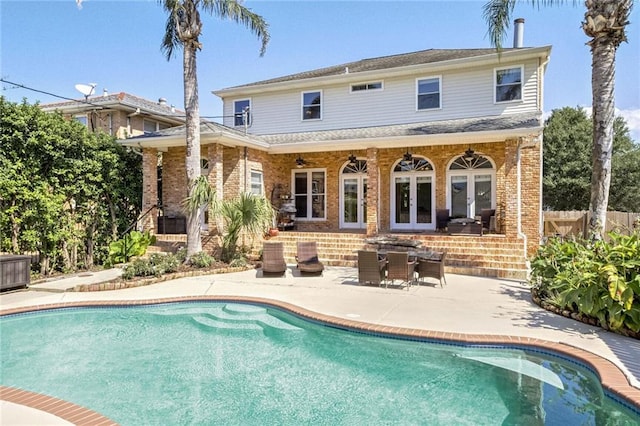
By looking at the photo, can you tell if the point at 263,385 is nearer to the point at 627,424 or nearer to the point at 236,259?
the point at 627,424

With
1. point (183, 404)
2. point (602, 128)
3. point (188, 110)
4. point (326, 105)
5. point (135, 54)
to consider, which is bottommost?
point (183, 404)

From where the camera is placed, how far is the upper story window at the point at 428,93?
1606cm

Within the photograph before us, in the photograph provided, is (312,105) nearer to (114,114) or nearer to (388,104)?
(388,104)

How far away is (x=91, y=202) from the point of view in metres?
12.8

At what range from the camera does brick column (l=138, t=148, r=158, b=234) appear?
14555 millimetres

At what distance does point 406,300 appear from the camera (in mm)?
8398

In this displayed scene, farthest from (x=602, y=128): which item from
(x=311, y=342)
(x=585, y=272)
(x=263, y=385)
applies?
(x=263, y=385)

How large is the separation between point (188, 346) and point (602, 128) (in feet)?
31.9

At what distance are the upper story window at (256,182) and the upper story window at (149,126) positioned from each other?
34.5 ft

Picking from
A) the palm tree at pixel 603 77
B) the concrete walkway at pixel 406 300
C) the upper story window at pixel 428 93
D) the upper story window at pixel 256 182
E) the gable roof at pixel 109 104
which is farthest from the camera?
the gable roof at pixel 109 104

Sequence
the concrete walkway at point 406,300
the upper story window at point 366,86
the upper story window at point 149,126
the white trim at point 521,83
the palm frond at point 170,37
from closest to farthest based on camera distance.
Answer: the concrete walkway at point 406,300 < the palm frond at point 170,37 < the white trim at point 521,83 < the upper story window at point 366,86 < the upper story window at point 149,126

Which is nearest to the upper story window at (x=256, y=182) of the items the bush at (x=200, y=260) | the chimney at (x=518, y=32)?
the bush at (x=200, y=260)

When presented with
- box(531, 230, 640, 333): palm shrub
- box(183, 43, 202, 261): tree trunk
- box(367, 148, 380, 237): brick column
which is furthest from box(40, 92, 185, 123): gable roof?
box(531, 230, 640, 333): palm shrub

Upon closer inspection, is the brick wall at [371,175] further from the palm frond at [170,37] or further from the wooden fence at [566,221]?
the palm frond at [170,37]
